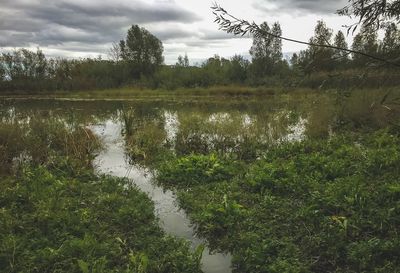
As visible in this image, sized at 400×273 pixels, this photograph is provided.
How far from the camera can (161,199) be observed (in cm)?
773

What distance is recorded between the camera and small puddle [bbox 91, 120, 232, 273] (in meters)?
5.23

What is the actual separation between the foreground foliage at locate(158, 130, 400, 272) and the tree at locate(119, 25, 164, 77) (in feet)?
144

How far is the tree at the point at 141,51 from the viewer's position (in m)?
50.6

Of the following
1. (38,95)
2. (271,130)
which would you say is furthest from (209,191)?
(38,95)

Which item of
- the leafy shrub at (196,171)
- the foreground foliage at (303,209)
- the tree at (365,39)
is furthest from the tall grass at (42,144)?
the tree at (365,39)

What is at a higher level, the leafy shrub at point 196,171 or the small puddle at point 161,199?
the leafy shrub at point 196,171

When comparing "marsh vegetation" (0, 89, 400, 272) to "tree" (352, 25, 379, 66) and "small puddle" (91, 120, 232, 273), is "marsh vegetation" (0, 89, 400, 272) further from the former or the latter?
"tree" (352, 25, 379, 66)

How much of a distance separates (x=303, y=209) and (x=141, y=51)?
48.1 m

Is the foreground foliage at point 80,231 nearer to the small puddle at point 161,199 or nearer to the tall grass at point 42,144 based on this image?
the small puddle at point 161,199

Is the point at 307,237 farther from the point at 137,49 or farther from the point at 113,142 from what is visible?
the point at 137,49

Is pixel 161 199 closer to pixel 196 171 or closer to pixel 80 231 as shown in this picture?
pixel 196 171

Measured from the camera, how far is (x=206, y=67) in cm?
5116

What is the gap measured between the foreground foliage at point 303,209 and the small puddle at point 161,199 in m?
0.18

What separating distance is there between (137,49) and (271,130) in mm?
41240
